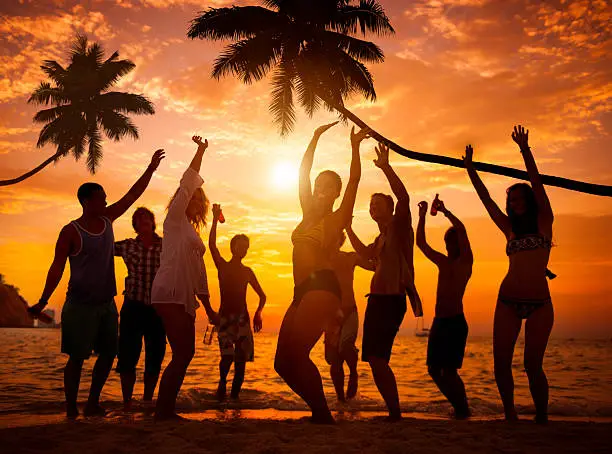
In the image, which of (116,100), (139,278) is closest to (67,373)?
(139,278)

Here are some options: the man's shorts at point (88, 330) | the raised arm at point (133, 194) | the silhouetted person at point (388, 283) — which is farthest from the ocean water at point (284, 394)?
the raised arm at point (133, 194)

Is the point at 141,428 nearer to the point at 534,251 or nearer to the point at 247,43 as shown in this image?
the point at 534,251

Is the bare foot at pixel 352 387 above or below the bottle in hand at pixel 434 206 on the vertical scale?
below

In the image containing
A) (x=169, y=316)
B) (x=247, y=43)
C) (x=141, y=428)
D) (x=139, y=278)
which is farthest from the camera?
(x=247, y=43)

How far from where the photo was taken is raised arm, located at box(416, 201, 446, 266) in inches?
249

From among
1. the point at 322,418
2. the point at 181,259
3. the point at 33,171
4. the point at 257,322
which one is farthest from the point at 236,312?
the point at 33,171

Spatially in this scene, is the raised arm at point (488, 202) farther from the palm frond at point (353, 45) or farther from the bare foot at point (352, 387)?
the palm frond at point (353, 45)

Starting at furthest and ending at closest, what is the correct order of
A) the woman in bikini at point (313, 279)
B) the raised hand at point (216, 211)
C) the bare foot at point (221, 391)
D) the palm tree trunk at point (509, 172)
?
1. the palm tree trunk at point (509, 172)
2. the bare foot at point (221, 391)
3. the raised hand at point (216, 211)
4. the woman in bikini at point (313, 279)

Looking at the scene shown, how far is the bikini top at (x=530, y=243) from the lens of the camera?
506cm

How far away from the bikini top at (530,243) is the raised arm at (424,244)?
121cm

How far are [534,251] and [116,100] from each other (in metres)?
37.8

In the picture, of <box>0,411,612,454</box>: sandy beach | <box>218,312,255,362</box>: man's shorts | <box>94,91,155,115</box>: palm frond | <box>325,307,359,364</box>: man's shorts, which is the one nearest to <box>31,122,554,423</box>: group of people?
<box>0,411,612,454</box>: sandy beach

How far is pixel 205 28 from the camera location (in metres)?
19.4

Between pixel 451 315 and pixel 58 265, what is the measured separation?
14.5ft
